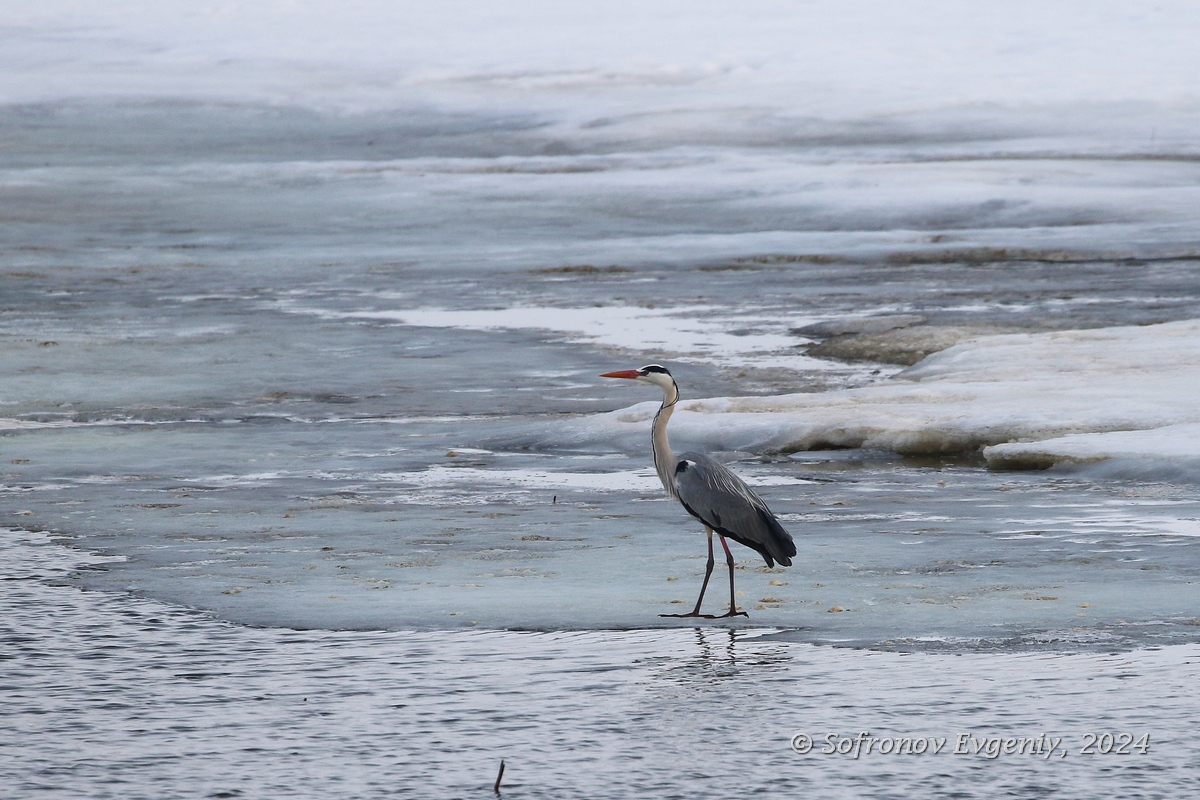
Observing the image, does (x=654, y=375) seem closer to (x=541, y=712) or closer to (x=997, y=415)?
(x=541, y=712)

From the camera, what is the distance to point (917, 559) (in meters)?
8.14

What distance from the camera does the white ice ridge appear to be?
35.4ft

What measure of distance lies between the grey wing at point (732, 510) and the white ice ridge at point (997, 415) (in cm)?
387

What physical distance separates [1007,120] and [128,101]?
21777 mm

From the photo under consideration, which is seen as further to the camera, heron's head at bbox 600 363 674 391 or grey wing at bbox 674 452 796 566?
heron's head at bbox 600 363 674 391

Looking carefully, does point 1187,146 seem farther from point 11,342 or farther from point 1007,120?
point 11,342

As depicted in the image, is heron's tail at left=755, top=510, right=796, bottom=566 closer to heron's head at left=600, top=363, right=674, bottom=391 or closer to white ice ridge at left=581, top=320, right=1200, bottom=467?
heron's head at left=600, top=363, right=674, bottom=391

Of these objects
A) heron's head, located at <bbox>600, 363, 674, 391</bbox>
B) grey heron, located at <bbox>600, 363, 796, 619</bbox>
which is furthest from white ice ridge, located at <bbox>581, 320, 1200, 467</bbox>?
grey heron, located at <bbox>600, 363, 796, 619</bbox>

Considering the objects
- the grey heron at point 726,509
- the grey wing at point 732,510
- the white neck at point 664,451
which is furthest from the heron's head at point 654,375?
the grey wing at point 732,510

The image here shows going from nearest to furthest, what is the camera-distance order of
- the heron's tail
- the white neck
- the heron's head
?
the heron's tail < the white neck < the heron's head

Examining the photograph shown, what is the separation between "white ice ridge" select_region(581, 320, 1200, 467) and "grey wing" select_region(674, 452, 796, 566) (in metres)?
3.87

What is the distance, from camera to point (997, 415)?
11.5m

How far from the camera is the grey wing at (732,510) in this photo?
7.18m

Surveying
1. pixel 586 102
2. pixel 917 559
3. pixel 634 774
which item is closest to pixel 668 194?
pixel 586 102
